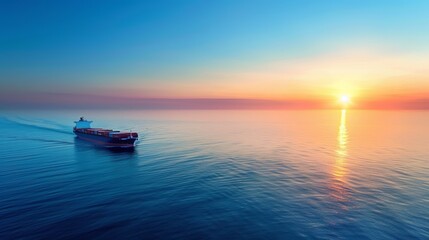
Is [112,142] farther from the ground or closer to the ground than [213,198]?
closer to the ground

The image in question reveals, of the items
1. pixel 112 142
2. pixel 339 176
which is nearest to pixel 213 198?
pixel 339 176

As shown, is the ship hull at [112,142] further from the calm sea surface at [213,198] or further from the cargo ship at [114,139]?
the calm sea surface at [213,198]

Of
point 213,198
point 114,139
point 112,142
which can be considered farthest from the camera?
point 112,142

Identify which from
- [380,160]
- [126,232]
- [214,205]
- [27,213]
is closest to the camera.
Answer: [126,232]

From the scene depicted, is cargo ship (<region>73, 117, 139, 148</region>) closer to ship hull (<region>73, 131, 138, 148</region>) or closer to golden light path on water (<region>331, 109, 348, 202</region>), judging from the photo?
ship hull (<region>73, 131, 138, 148</region>)

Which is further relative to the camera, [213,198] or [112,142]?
[112,142]

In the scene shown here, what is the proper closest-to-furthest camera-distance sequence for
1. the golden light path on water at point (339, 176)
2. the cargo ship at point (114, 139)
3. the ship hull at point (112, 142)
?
the golden light path on water at point (339, 176) → the ship hull at point (112, 142) → the cargo ship at point (114, 139)

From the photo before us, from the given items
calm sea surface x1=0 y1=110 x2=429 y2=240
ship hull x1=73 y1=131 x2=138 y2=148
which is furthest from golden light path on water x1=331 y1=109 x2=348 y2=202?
ship hull x1=73 y1=131 x2=138 y2=148

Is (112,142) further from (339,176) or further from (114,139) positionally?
(339,176)

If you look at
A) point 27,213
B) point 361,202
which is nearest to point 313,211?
point 361,202

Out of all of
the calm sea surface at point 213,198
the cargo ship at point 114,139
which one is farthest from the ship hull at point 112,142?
the calm sea surface at point 213,198

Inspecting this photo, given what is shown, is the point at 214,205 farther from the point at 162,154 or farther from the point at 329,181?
the point at 162,154

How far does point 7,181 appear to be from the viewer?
155ft

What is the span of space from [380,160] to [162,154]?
66.6 m
